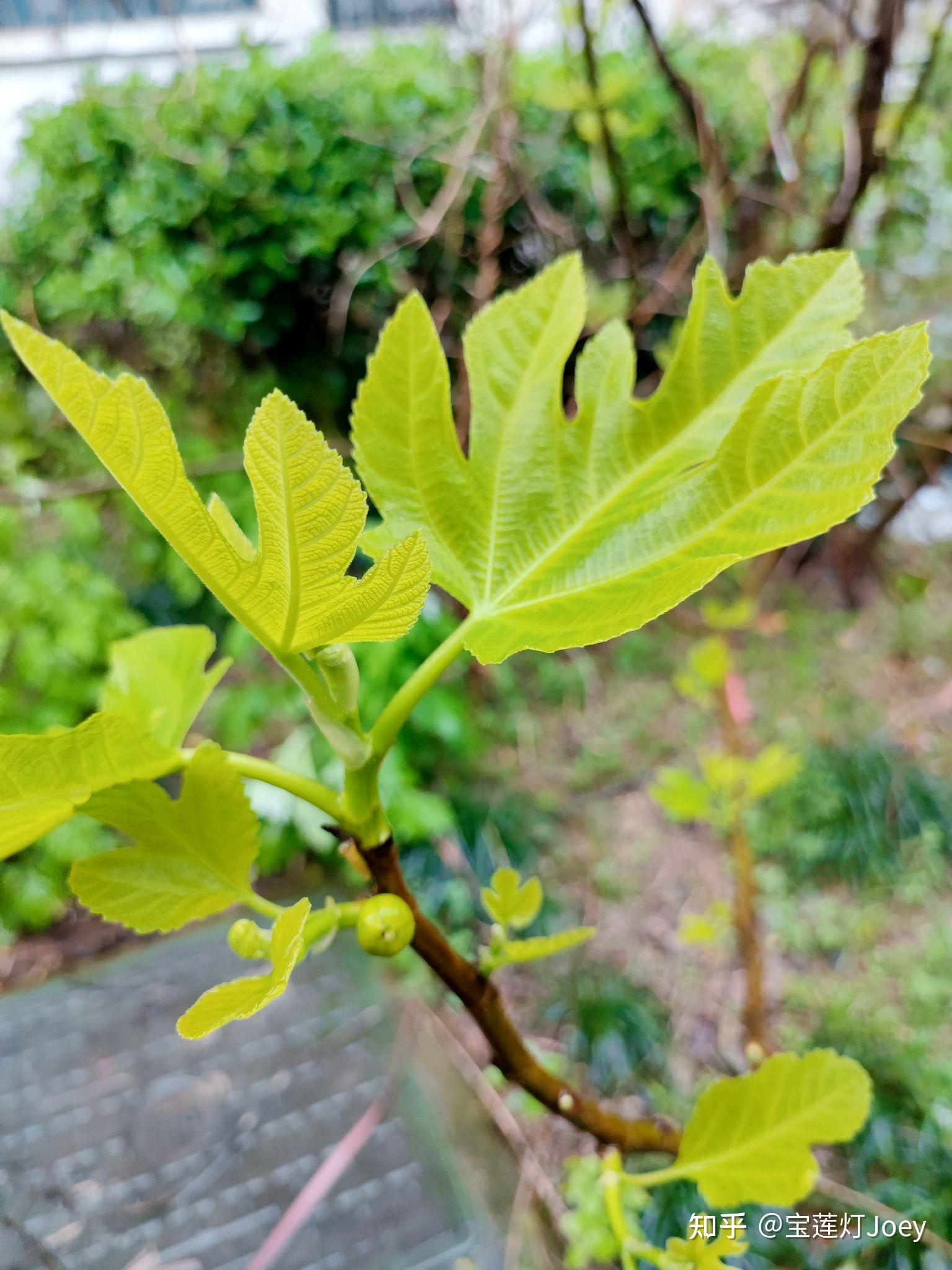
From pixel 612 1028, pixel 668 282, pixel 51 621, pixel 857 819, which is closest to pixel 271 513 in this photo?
pixel 612 1028

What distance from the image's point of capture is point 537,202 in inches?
66.9

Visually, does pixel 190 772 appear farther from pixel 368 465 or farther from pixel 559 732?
pixel 559 732

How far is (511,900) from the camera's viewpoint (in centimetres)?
36

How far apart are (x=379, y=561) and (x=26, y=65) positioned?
7.67 ft

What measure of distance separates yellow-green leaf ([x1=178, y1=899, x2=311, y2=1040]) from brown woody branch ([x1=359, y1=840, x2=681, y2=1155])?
0.05 meters

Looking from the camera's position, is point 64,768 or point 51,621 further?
point 51,621

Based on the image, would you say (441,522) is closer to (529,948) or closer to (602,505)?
(602,505)

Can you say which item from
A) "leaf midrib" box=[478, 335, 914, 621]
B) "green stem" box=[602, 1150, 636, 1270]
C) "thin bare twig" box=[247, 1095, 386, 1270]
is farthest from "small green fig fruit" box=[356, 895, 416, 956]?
"thin bare twig" box=[247, 1095, 386, 1270]

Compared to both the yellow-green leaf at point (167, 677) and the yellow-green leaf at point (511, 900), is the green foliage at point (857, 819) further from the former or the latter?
the yellow-green leaf at point (167, 677)

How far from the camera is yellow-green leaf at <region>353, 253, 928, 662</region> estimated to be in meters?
0.24

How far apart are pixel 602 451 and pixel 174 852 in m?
0.24

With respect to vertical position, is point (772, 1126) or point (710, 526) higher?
point (710, 526)

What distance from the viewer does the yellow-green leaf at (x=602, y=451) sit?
245 millimetres

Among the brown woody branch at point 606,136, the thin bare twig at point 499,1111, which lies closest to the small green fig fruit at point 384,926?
the thin bare twig at point 499,1111
